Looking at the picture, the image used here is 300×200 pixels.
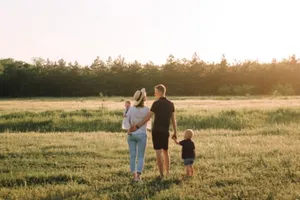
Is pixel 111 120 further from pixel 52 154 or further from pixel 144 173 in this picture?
pixel 144 173

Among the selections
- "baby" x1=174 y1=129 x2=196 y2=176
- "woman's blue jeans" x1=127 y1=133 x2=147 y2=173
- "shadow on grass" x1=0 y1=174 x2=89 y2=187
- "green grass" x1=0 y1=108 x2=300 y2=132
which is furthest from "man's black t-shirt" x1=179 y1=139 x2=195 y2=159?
"green grass" x1=0 y1=108 x2=300 y2=132

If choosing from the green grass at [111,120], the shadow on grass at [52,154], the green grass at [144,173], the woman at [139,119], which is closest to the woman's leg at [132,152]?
the woman at [139,119]

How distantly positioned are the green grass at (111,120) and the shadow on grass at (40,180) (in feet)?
42.6

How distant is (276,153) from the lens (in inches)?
489

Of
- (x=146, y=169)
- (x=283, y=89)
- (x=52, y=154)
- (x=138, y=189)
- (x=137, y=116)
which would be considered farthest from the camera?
(x=283, y=89)

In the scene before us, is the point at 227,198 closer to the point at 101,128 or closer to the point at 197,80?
the point at 101,128

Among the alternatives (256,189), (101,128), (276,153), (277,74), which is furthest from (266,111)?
(277,74)

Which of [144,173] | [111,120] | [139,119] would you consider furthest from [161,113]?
[111,120]

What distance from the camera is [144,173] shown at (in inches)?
392

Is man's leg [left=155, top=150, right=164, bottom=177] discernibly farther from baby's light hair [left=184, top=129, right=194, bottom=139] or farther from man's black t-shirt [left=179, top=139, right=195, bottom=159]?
baby's light hair [left=184, top=129, right=194, bottom=139]

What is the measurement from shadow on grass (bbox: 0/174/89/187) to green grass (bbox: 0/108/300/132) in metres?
13.0

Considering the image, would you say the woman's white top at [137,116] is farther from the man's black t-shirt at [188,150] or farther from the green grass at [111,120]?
the green grass at [111,120]

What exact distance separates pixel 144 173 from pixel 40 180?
236 cm

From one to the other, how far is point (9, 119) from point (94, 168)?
16987 mm
